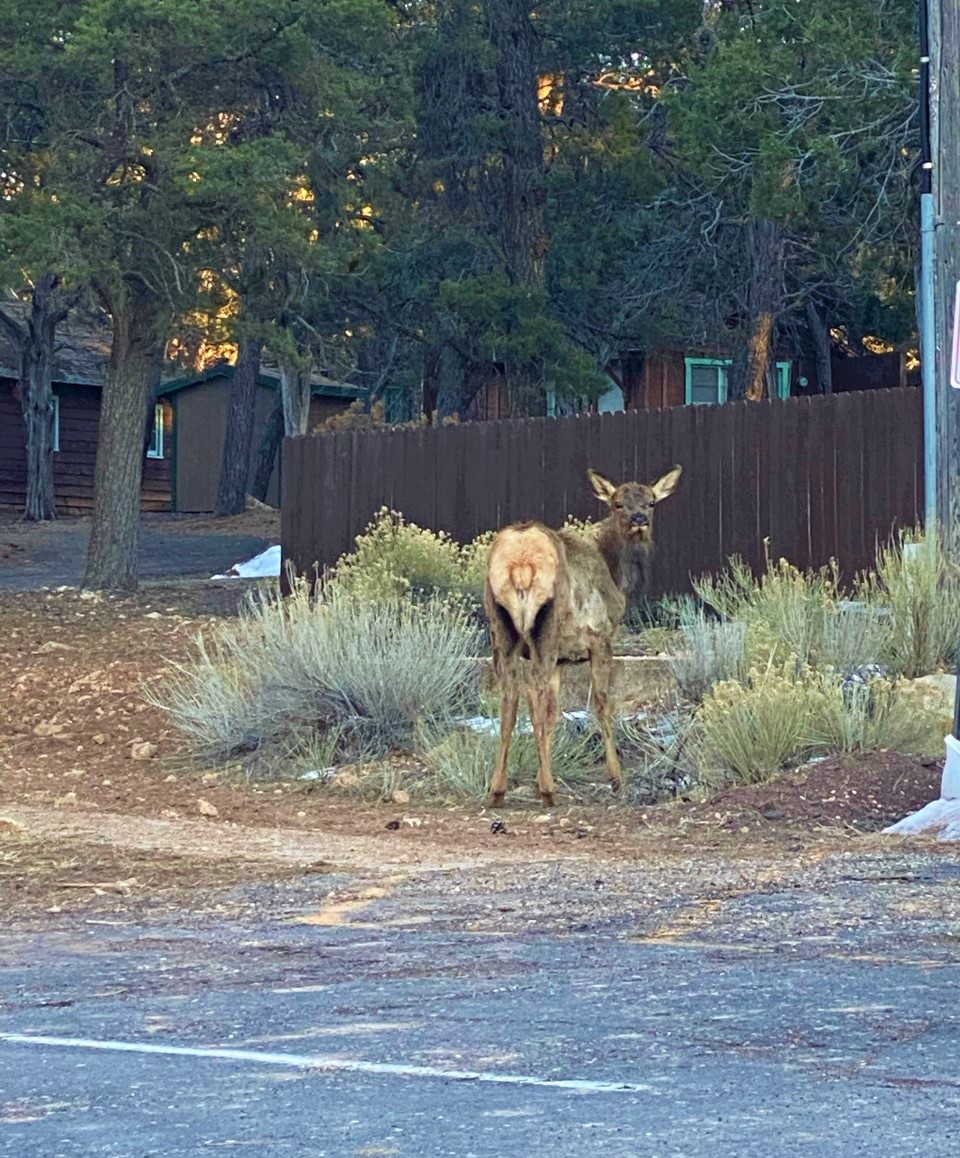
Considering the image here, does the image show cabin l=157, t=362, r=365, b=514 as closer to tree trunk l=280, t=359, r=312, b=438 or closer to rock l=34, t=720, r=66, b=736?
tree trunk l=280, t=359, r=312, b=438

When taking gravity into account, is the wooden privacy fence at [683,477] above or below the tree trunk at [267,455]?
below

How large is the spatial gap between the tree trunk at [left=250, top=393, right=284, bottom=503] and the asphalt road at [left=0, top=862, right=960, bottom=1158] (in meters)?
38.6

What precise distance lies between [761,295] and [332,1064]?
29.6 metres

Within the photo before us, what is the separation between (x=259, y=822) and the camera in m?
13.9

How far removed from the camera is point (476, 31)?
3322 centimetres

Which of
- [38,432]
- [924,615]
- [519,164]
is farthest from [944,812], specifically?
[38,432]

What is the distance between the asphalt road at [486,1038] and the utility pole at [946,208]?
6902 millimetres

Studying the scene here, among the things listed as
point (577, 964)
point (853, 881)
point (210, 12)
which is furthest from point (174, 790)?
point (210, 12)

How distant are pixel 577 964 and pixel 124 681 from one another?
11.5 metres

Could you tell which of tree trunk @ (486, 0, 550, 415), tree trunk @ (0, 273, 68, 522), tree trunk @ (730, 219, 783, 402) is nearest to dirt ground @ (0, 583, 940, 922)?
tree trunk @ (486, 0, 550, 415)

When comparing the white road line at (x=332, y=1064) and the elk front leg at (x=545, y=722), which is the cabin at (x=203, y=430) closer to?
the elk front leg at (x=545, y=722)

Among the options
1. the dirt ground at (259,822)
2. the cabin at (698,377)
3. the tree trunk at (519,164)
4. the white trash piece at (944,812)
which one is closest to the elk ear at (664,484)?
the dirt ground at (259,822)

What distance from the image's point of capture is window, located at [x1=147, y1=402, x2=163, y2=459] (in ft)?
160

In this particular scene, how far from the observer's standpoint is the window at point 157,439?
160ft
